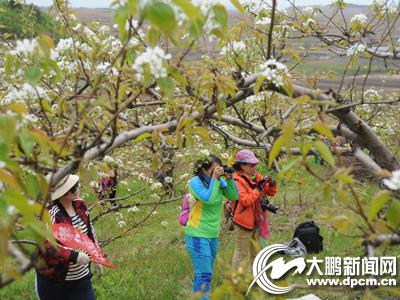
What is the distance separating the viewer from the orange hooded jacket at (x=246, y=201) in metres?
5.17

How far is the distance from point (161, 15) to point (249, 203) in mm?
4128

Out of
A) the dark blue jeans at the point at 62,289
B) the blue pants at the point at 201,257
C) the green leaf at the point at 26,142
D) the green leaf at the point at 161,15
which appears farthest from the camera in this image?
the blue pants at the point at 201,257

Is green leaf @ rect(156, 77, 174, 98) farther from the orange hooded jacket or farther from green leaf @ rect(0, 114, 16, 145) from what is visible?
the orange hooded jacket

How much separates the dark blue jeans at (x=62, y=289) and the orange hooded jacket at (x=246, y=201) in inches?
80.8

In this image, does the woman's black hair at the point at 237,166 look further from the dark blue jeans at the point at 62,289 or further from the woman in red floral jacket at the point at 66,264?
the dark blue jeans at the point at 62,289

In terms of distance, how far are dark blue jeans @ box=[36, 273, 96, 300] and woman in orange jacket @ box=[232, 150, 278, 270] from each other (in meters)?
1.88

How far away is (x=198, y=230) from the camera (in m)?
4.77

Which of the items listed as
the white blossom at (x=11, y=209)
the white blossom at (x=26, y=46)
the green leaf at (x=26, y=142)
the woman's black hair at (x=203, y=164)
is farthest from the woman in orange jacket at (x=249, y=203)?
the white blossom at (x=11, y=209)

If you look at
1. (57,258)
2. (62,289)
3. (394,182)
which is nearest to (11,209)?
(394,182)

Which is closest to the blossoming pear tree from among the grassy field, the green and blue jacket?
the green and blue jacket

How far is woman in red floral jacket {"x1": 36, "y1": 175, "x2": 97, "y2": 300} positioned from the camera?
3.44 metres

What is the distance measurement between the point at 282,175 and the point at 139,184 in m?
10.5

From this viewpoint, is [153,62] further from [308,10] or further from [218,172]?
[308,10]

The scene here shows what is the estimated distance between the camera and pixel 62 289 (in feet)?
11.9
